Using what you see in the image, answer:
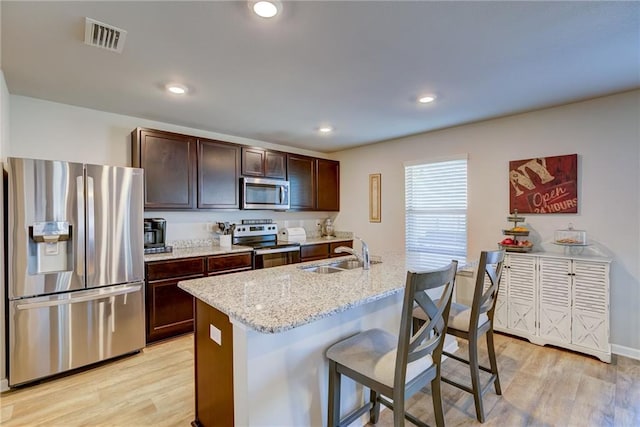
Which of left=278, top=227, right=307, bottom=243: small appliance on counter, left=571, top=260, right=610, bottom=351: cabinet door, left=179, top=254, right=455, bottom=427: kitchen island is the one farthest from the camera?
left=278, top=227, right=307, bottom=243: small appliance on counter

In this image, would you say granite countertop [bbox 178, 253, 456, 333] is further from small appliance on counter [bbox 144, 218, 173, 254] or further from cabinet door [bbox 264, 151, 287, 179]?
cabinet door [bbox 264, 151, 287, 179]

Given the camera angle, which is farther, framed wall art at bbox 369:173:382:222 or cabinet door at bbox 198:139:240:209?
framed wall art at bbox 369:173:382:222

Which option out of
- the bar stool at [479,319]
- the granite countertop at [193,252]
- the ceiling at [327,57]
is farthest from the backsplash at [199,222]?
the bar stool at [479,319]

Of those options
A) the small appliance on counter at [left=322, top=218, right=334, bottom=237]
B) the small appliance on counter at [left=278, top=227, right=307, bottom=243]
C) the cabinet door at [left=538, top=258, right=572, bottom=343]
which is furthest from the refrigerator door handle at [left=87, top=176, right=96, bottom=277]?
the cabinet door at [left=538, top=258, right=572, bottom=343]

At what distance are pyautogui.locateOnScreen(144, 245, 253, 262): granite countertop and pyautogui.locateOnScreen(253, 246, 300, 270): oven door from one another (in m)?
0.17

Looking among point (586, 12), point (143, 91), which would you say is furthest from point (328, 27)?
point (143, 91)

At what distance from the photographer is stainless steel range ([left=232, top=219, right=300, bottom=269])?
3.86m

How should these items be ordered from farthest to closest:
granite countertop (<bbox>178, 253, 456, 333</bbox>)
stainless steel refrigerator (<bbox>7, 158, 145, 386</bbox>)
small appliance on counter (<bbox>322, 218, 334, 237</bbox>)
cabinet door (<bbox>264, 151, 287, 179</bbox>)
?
small appliance on counter (<bbox>322, 218, 334, 237</bbox>), cabinet door (<bbox>264, 151, 287, 179</bbox>), stainless steel refrigerator (<bbox>7, 158, 145, 386</bbox>), granite countertop (<bbox>178, 253, 456, 333</bbox>)

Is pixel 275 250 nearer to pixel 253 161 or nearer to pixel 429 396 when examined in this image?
pixel 253 161

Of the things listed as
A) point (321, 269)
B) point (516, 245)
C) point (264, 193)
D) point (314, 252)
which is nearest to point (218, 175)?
point (264, 193)

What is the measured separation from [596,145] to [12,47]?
4.77 m

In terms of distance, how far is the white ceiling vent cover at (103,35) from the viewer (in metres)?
1.74

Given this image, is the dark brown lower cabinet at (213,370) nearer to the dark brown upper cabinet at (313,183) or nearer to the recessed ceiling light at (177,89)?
the recessed ceiling light at (177,89)

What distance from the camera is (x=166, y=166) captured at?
3.33 metres
